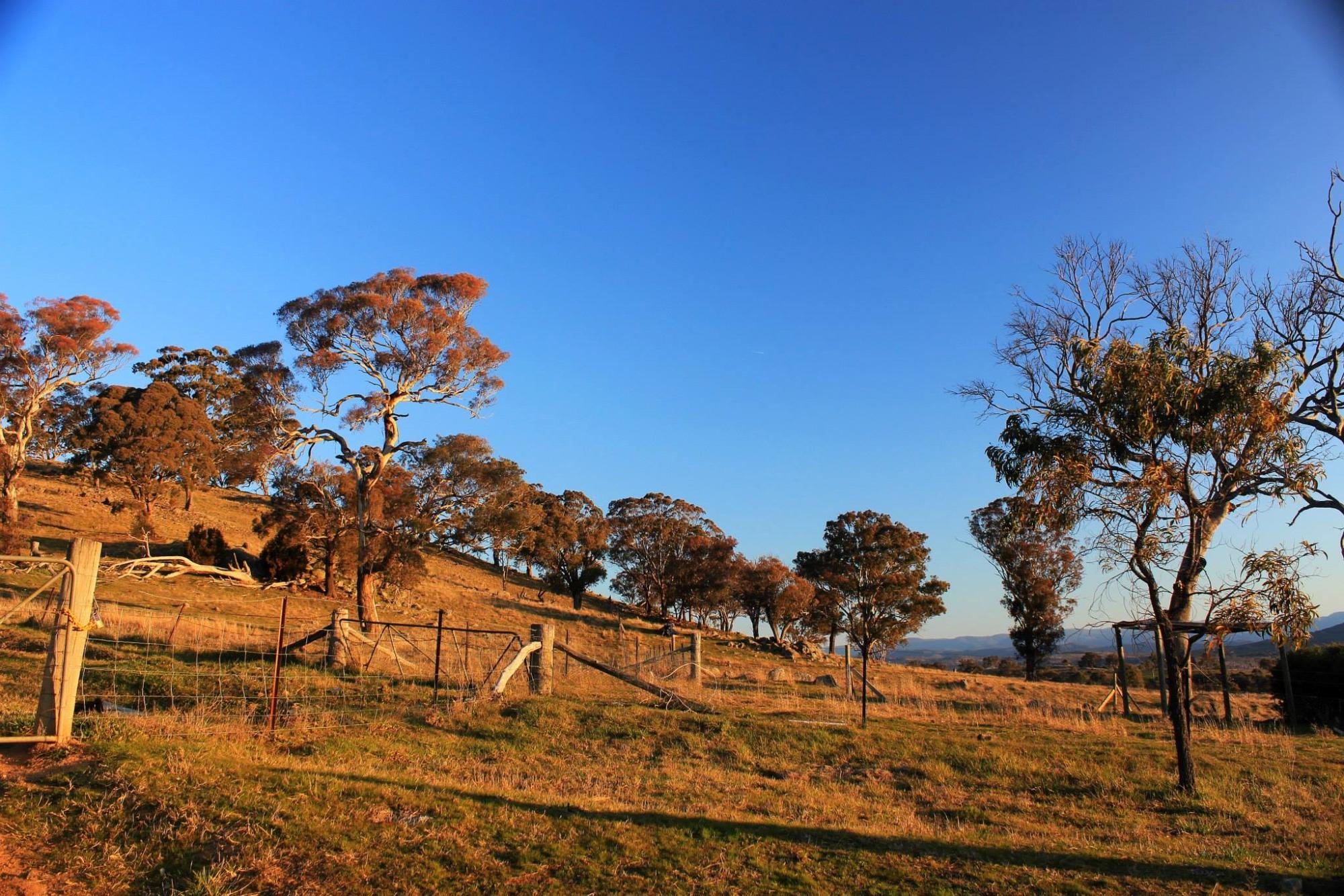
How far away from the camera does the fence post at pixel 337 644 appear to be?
15977 millimetres

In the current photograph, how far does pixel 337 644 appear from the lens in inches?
637

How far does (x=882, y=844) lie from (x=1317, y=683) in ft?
56.8

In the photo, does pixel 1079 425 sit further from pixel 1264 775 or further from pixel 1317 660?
pixel 1317 660

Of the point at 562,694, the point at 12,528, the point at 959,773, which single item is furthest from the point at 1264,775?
the point at 12,528

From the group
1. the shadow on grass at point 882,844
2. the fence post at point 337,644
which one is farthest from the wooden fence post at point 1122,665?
the fence post at point 337,644

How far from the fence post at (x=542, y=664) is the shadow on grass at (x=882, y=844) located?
7754mm

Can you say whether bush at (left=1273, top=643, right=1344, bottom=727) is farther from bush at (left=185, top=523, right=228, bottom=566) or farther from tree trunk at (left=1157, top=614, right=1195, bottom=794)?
bush at (left=185, top=523, right=228, bottom=566)

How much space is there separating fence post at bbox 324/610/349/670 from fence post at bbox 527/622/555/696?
3815 mm

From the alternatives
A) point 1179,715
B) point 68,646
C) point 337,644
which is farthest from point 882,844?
point 337,644

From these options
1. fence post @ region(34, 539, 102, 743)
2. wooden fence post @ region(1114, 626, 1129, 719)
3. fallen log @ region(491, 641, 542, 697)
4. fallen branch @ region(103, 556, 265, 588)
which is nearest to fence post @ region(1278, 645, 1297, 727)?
wooden fence post @ region(1114, 626, 1129, 719)

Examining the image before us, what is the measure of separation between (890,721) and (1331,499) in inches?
355

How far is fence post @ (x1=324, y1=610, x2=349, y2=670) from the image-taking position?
629 inches

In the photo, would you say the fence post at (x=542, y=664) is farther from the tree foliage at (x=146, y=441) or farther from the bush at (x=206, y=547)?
the tree foliage at (x=146, y=441)

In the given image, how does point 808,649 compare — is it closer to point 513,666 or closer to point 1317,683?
point 1317,683
